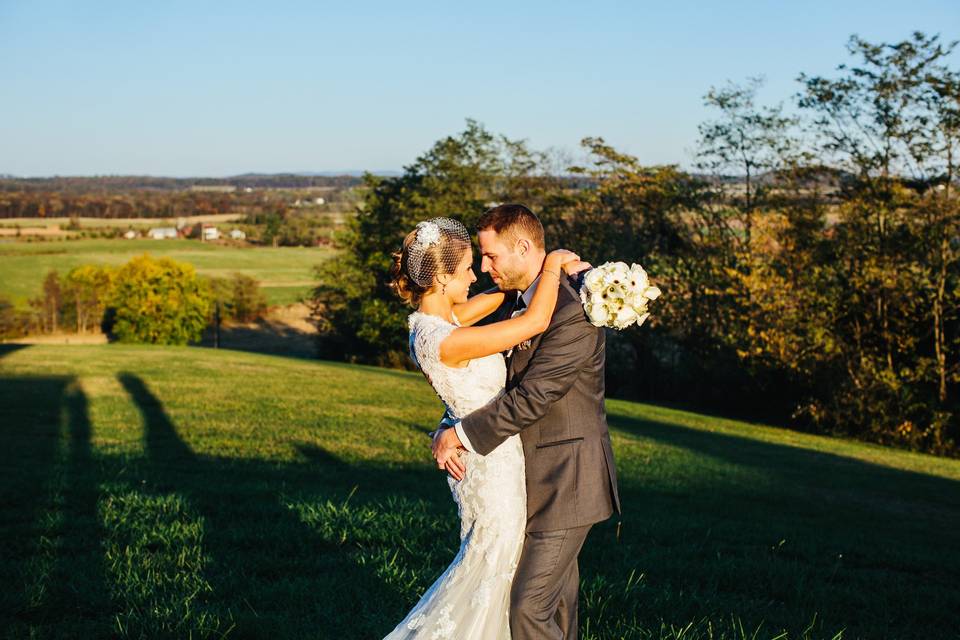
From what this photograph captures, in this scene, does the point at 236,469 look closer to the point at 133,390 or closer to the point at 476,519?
the point at 476,519

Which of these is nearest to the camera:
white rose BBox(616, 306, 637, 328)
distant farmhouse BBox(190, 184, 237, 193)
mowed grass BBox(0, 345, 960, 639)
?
white rose BBox(616, 306, 637, 328)

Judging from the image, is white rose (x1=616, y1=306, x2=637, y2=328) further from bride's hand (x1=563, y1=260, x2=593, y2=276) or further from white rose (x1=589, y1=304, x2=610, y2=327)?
bride's hand (x1=563, y1=260, x2=593, y2=276)

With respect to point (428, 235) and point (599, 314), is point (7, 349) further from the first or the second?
point (599, 314)

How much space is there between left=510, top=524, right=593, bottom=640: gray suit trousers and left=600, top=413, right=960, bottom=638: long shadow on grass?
1.59m

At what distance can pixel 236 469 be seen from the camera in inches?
421

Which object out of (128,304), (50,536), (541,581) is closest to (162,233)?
(128,304)

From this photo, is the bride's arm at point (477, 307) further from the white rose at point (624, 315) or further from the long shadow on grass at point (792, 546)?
the long shadow on grass at point (792, 546)

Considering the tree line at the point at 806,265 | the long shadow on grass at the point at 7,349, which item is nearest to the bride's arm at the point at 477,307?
the tree line at the point at 806,265

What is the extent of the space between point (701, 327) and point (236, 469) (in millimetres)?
23849

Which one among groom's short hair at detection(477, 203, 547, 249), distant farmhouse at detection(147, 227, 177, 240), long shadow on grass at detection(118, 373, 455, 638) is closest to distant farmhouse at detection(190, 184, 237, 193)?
distant farmhouse at detection(147, 227, 177, 240)

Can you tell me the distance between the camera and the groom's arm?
Answer: 143 inches

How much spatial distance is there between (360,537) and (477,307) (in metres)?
2.96

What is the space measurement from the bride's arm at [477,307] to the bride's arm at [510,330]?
576mm

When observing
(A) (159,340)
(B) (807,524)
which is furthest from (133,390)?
(A) (159,340)
